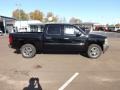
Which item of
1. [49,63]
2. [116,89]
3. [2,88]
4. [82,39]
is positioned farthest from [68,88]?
[82,39]

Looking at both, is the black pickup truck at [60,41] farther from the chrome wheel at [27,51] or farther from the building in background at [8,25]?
the building in background at [8,25]

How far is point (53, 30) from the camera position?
12938 mm

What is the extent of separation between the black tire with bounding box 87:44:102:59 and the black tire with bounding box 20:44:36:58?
2966 millimetres

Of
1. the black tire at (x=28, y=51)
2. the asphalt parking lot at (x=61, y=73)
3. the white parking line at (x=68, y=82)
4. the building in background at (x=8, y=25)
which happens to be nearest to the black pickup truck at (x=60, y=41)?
the black tire at (x=28, y=51)

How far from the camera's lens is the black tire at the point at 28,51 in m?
12.9

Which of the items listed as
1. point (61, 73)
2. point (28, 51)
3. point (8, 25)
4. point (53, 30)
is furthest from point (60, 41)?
point (8, 25)

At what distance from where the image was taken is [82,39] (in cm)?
1272

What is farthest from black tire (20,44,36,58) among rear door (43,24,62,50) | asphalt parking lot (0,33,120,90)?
rear door (43,24,62,50)

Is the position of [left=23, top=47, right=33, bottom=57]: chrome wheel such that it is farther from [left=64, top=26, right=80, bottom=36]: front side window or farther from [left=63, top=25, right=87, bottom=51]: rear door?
[left=64, top=26, right=80, bottom=36]: front side window

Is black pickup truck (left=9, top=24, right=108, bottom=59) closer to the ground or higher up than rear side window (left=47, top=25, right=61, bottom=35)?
closer to the ground

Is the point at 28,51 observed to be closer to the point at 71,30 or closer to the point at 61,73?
the point at 71,30

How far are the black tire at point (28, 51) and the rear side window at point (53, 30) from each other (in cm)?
122

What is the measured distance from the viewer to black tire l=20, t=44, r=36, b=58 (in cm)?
1287

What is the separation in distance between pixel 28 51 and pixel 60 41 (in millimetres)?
1809
